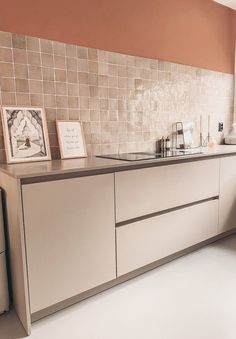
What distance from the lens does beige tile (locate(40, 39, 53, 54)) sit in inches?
70.2

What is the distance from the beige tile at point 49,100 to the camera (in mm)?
1841

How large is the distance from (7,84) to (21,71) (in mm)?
132

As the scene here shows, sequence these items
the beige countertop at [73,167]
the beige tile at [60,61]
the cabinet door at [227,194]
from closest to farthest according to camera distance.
Result: the beige countertop at [73,167] < the beige tile at [60,61] < the cabinet door at [227,194]

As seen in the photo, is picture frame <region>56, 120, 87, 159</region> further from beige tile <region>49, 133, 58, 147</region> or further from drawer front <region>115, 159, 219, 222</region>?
drawer front <region>115, 159, 219, 222</region>

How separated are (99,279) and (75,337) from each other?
34cm

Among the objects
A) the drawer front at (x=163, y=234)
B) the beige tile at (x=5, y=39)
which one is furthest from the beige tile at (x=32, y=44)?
the drawer front at (x=163, y=234)

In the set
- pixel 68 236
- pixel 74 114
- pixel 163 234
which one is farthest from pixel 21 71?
pixel 163 234

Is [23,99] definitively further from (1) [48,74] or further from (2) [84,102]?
(2) [84,102]

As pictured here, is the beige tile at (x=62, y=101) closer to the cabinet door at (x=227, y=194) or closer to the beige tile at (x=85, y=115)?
the beige tile at (x=85, y=115)

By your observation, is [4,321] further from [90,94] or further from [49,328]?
[90,94]

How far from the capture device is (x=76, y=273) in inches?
58.8

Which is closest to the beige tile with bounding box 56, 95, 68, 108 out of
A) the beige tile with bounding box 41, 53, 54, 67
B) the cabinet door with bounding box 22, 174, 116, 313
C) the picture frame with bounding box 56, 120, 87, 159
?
the picture frame with bounding box 56, 120, 87, 159

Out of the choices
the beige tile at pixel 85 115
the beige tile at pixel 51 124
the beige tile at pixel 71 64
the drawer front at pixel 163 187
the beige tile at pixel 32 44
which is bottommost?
the drawer front at pixel 163 187

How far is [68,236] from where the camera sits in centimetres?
144
